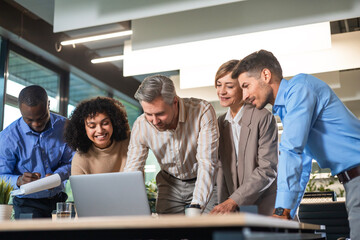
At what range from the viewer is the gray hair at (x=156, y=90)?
238 cm

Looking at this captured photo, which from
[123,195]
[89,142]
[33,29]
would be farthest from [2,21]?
[123,195]

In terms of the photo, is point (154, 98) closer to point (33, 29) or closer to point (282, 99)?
point (282, 99)

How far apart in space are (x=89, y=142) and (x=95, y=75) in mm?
4745

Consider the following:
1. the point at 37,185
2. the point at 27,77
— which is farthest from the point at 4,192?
the point at 27,77

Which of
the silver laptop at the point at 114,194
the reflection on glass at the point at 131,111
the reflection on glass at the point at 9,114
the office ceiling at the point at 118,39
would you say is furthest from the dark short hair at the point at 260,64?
the reflection on glass at the point at 131,111

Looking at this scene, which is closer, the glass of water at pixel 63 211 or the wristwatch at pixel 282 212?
the wristwatch at pixel 282 212

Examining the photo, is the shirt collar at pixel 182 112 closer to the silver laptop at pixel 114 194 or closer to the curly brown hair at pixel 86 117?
the curly brown hair at pixel 86 117

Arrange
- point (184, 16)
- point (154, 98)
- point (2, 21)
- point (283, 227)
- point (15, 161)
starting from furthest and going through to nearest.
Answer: point (2, 21), point (184, 16), point (15, 161), point (154, 98), point (283, 227)

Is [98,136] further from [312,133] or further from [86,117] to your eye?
[312,133]

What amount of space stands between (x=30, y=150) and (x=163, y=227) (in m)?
2.23

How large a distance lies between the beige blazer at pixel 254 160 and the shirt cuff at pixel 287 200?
22.0 inches

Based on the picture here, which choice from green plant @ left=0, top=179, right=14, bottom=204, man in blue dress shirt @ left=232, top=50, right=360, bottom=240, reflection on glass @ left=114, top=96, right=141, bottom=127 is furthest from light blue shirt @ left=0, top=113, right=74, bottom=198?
reflection on glass @ left=114, top=96, right=141, bottom=127

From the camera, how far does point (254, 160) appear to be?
248 centimetres

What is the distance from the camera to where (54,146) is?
3098 mm
